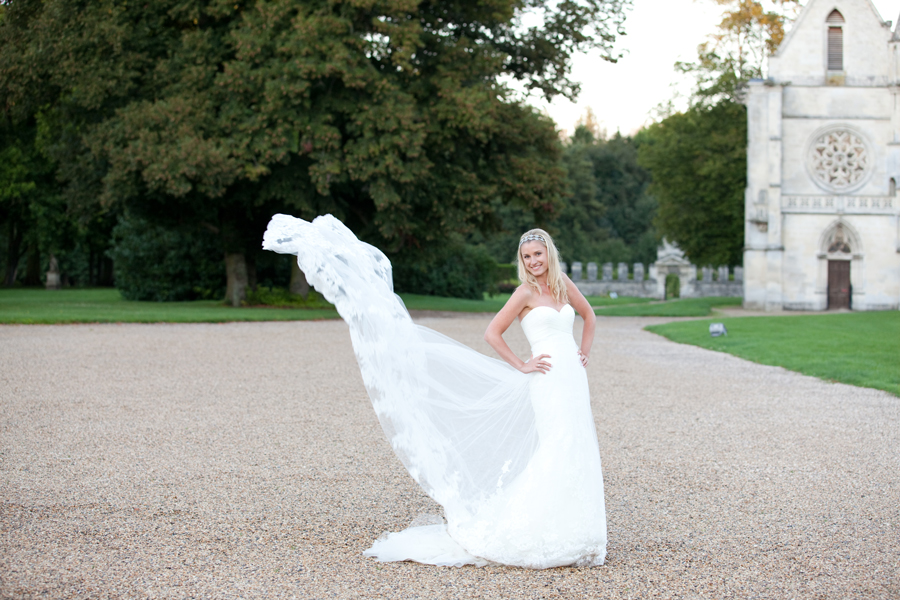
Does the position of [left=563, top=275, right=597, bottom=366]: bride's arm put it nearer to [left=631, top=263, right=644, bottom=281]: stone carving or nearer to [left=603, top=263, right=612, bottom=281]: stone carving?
[left=631, top=263, right=644, bottom=281]: stone carving

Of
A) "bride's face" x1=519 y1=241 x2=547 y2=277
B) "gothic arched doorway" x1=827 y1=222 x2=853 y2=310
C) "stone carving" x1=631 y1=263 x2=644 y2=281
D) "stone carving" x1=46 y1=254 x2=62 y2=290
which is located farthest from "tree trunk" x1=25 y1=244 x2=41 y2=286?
"bride's face" x1=519 y1=241 x2=547 y2=277

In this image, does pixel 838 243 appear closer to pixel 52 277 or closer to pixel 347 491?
pixel 347 491

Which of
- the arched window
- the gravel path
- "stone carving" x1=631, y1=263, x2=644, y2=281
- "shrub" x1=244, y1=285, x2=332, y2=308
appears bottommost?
the gravel path

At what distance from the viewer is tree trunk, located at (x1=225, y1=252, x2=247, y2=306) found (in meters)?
26.4

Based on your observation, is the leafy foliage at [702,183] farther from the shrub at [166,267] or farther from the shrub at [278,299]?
the shrub at [166,267]

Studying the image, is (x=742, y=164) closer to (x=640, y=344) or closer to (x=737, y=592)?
(x=640, y=344)

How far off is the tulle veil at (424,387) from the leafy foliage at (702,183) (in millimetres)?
33209

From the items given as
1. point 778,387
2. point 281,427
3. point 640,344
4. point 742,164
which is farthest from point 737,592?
point 742,164

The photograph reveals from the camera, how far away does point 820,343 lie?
16344 millimetres

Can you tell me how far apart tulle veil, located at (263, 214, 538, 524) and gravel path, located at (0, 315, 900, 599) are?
0.58 metres

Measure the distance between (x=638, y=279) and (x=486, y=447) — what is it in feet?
157

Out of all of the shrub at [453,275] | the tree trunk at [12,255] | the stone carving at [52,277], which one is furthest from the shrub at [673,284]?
the tree trunk at [12,255]

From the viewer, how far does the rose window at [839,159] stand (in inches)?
1248

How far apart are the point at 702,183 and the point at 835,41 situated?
7.80m
